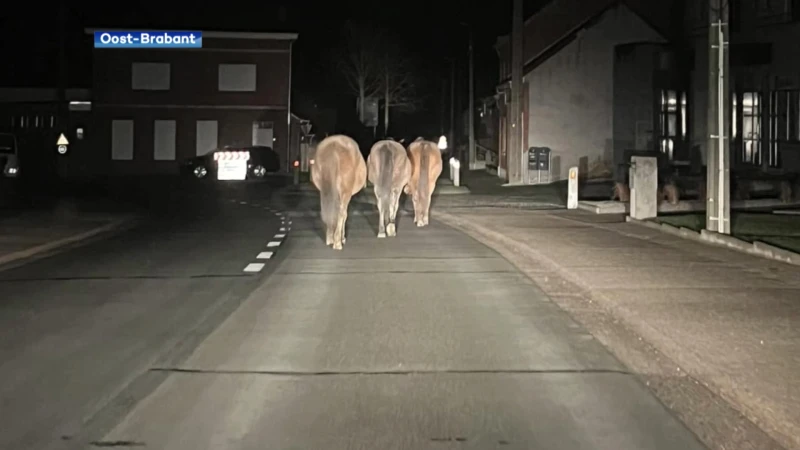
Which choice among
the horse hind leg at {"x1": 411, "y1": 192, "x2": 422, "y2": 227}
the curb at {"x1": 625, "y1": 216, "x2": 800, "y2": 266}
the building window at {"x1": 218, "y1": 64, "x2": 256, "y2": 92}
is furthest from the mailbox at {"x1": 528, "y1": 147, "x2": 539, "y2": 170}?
the building window at {"x1": 218, "y1": 64, "x2": 256, "y2": 92}

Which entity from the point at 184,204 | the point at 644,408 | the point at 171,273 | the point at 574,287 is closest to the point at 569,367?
the point at 644,408

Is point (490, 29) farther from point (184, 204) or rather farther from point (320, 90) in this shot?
point (184, 204)

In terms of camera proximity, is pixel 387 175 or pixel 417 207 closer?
pixel 387 175

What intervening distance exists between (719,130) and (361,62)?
183 feet

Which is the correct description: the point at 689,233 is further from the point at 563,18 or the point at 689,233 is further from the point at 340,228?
→ the point at 563,18

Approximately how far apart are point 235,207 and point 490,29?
176 ft

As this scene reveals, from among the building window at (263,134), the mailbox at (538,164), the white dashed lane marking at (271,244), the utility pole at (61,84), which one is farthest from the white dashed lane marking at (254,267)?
the building window at (263,134)

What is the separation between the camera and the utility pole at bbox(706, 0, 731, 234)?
1908 centimetres

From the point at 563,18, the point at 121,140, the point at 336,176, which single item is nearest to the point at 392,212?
the point at 336,176

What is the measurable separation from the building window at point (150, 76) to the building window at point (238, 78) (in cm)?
335

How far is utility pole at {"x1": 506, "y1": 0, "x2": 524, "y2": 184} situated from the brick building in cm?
2283

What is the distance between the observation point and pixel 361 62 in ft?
241

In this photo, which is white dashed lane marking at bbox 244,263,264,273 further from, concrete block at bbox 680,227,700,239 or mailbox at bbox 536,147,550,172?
mailbox at bbox 536,147,550,172

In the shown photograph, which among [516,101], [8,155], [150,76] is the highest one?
[150,76]
